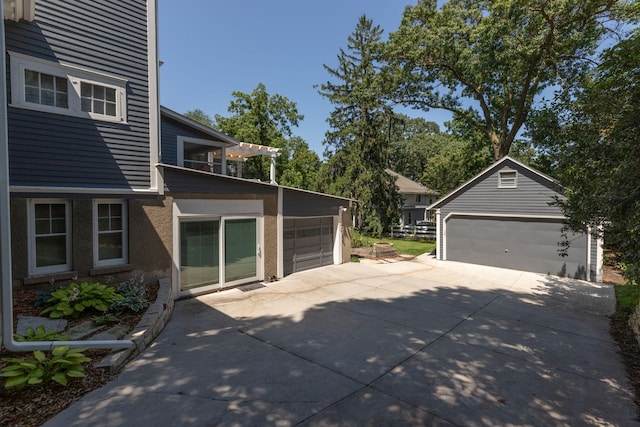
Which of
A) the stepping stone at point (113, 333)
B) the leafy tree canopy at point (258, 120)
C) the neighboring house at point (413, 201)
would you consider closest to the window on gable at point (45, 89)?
the stepping stone at point (113, 333)

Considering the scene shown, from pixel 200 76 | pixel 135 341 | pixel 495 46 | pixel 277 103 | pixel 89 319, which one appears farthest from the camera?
pixel 277 103

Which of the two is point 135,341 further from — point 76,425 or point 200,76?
point 200,76

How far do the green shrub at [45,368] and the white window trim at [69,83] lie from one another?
4.86 metres

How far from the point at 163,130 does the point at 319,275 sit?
708 cm

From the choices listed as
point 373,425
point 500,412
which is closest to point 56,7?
point 373,425

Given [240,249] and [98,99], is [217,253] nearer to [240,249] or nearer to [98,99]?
[240,249]

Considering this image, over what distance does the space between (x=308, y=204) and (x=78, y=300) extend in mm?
7268

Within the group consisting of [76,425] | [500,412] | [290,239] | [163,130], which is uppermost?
[163,130]

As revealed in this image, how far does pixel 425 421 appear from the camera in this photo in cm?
339

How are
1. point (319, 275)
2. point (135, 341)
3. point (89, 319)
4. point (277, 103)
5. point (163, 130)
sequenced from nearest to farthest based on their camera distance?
point (135, 341) → point (89, 319) → point (163, 130) → point (319, 275) → point (277, 103)

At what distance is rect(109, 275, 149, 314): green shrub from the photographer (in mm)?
5781

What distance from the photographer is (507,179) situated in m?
13.0

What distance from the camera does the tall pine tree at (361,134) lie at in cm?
2134

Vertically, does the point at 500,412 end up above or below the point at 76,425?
below
